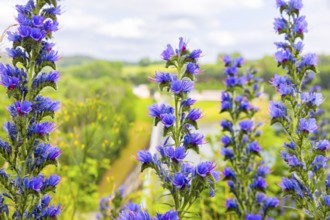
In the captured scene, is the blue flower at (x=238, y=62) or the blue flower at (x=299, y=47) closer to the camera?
the blue flower at (x=299, y=47)

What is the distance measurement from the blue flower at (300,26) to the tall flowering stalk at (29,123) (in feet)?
7.03

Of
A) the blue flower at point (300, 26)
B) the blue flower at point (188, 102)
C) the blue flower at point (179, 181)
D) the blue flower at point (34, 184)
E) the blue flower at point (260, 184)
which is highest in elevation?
the blue flower at point (300, 26)

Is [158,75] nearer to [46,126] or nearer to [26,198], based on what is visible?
[46,126]

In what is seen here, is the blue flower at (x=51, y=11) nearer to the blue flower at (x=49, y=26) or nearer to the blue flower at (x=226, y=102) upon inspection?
the blue flower at (x=49, y=26)

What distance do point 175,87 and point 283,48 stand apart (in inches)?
60.8

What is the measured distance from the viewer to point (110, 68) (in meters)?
75.9

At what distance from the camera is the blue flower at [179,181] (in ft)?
9.14

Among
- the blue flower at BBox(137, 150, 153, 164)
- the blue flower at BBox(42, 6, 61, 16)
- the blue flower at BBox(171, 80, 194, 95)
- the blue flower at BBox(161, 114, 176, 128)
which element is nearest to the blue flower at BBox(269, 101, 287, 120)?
the blue flower at BBox(171, 80, 194, 95)

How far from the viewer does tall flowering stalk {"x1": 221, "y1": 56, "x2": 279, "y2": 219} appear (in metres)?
4.54

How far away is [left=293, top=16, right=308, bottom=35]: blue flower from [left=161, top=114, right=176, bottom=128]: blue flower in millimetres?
1733

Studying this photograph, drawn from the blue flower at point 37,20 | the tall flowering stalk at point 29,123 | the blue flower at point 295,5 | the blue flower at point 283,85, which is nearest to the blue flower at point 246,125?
the blue flower at point 283,85

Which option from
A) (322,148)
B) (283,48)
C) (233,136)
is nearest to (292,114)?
(322,148)

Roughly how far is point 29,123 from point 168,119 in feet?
3.06

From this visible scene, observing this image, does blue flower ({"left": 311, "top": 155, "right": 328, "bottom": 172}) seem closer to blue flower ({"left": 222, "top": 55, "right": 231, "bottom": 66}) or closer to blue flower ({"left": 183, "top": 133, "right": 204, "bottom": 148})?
blue flower ({"left": 183, "top": 133, "right": 204, "bottom": 148})
